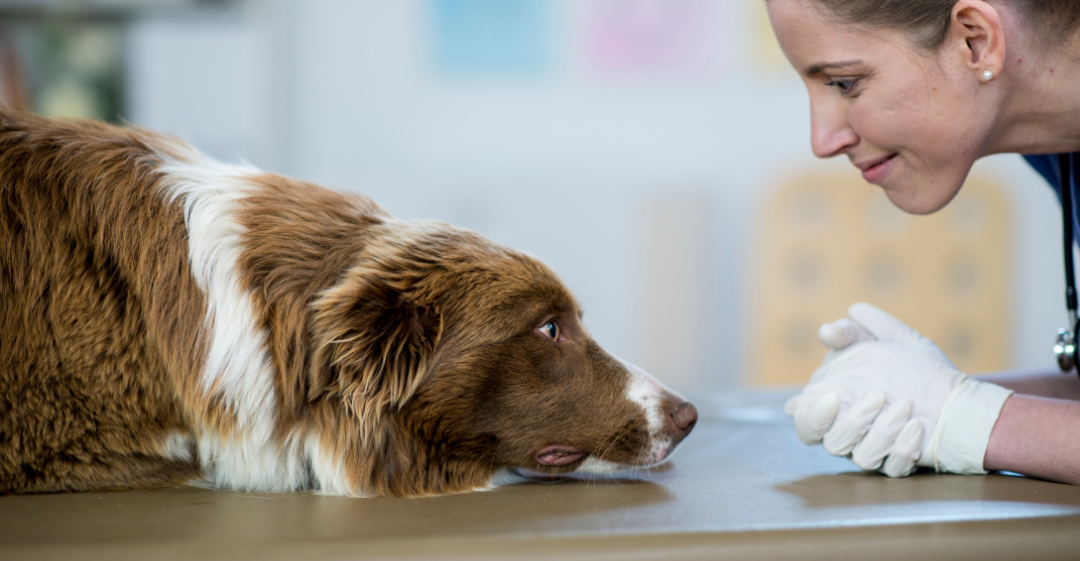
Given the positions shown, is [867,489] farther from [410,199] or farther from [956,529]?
[410,199]

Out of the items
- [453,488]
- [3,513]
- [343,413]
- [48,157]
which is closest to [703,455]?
[453,488]

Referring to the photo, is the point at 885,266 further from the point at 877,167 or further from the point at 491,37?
the point at 877,167

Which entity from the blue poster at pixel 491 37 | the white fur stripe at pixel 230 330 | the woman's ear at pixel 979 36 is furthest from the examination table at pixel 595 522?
the blue poster at pixel 491 37

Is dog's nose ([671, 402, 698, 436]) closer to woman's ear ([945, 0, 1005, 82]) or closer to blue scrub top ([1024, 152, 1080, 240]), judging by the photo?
woman's ear ([945, 0, 1005, 82])

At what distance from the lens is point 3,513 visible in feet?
3.57

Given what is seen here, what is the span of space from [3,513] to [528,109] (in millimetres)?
4418

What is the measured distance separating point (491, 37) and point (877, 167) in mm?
3911

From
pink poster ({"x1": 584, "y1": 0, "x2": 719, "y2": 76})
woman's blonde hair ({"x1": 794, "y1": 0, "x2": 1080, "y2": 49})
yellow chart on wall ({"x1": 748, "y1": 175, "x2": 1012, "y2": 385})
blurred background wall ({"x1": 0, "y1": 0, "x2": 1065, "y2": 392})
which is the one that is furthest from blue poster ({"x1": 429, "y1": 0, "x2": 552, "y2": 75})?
woman's blonde hair ({"x1": 794, "y1": 0, "x2": 1080, "y2": 49})

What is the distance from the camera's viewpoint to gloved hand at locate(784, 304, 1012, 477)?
1.32m

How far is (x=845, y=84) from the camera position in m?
1.44

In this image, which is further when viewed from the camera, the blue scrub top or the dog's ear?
the blue scrub top

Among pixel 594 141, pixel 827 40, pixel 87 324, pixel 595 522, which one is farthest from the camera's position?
pixel 594 141

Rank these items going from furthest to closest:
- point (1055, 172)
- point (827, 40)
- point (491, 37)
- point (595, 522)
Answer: point (491, 37)
point (1055, 172)
point (827, 40)
point (595, 522)

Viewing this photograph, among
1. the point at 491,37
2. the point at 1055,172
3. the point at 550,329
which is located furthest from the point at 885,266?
the point at 550,329
